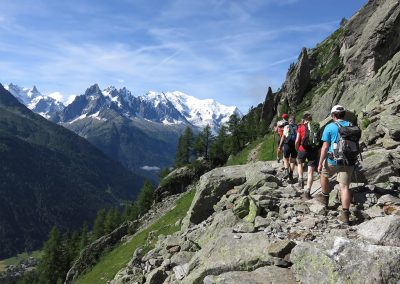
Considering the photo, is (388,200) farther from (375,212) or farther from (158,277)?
(158,277)

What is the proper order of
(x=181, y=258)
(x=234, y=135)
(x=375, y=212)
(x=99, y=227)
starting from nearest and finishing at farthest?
(x=375, y=212)
(x=181, y=258)
(x=234, y=135)
(x=99, y=227)

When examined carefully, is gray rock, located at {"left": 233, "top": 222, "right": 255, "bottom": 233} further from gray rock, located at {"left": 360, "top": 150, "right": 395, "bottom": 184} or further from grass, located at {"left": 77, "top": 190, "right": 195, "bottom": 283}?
grass, located at {"left": 77, "top": 190, "right": 195, "bottom": 283}

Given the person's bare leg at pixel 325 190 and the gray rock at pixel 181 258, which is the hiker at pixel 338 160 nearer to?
the person's bare leg at pixel 325 190

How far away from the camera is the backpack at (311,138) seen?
19.4 metres

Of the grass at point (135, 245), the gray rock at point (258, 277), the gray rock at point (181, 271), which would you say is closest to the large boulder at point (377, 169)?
the gray rock at point (258, 277)

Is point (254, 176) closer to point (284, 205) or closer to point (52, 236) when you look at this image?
point (284, 205)

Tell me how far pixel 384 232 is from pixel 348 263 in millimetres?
2247

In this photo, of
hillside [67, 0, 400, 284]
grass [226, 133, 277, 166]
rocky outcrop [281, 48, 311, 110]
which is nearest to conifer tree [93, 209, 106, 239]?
grass [226, 133, 277, 166]

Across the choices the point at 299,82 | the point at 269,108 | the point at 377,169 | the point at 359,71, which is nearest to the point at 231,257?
the point at 377,169

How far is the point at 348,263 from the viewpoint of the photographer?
10.7 metres

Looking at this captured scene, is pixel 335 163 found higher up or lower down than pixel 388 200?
higher up

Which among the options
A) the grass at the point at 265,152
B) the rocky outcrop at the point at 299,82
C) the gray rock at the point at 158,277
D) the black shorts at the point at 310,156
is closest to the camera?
the gray rock at the point at 158,277

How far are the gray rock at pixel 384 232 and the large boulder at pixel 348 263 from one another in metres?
1.25

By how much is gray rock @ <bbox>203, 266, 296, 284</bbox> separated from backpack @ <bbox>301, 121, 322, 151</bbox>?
28.1 ft
